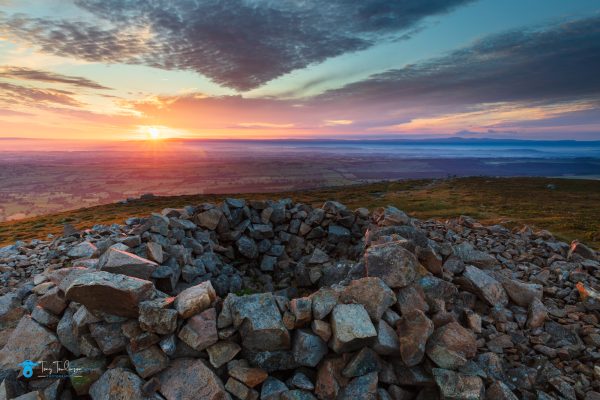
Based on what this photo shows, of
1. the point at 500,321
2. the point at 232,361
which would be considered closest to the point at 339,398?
the point at 232,361

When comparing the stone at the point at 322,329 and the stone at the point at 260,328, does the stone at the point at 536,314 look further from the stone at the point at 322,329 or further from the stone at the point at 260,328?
the stone at the point at 260,328

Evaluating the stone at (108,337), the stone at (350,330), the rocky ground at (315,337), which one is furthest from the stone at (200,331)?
the stone at (350,330)

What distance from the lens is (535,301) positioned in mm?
8234

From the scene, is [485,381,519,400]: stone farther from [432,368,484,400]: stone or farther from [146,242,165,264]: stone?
[146,242,165,264]: stone

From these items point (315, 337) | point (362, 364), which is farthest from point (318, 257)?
point (362, 364)

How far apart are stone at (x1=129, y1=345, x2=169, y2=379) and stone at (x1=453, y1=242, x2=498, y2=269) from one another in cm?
907

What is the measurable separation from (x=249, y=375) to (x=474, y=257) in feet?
26.8

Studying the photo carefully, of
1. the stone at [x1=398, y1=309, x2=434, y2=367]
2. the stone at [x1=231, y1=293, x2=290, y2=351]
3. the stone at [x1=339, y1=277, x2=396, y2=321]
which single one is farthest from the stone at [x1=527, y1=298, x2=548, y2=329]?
the stone at [x1=231, y1=293, x2=290, y2=351]

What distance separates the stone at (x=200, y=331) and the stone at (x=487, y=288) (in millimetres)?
7016

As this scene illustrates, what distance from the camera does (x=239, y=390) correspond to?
625 centimetres

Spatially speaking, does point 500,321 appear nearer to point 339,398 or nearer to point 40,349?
point 339,398

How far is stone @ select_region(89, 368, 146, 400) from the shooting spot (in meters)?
5.97

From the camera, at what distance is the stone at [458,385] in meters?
5.70

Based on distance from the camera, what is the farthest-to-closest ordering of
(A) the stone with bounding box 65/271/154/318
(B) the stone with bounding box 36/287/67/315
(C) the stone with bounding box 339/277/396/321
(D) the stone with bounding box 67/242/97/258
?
(D) the stone with bounding box 67/242/97/258 → (B) the stone with bounding box 36/287/67/315 → (C) the stone with bounding box 339/277/396/321 → (A) the stone with bounding box 65/271/154/318
